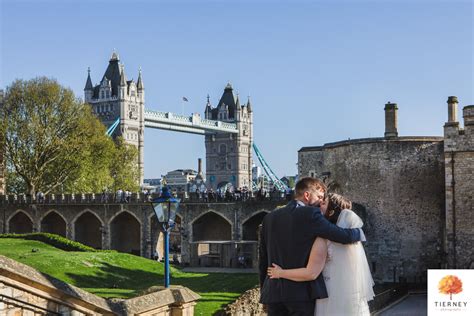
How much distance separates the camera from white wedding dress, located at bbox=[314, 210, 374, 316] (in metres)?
6.19

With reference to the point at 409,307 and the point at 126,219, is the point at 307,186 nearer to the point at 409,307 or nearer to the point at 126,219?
the point at 409,307

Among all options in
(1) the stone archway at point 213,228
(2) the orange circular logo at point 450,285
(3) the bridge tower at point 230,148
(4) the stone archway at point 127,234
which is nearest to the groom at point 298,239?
(2) the orange circular logo at point 450,285

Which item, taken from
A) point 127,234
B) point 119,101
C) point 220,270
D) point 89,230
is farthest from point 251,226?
point 119,101

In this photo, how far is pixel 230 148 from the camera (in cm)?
14575

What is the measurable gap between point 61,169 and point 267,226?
4702 centimetres

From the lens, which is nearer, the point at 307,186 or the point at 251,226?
the point at 307,186

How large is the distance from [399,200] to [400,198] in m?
0.09

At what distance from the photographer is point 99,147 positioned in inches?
2089

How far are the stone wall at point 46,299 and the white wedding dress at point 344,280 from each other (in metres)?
4.49

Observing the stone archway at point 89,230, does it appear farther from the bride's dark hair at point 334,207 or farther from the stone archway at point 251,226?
the bride's dark hair at point 334,207

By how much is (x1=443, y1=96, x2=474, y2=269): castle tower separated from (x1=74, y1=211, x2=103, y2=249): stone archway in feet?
98.7

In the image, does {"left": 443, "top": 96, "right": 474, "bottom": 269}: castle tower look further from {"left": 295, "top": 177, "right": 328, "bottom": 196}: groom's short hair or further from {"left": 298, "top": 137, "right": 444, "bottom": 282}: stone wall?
{"left": 295, "top": 177, "right": 328, "bottom": 196}: groom's short hair

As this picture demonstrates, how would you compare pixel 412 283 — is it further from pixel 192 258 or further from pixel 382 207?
pixel 192 258

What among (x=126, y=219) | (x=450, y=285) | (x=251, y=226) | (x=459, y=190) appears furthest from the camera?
(x=126, y=219)
